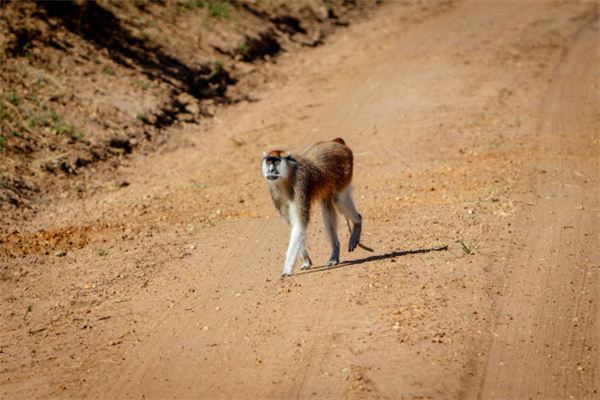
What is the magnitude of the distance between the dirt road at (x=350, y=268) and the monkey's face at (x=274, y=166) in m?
1.08

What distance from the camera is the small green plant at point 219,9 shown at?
61.9 feet

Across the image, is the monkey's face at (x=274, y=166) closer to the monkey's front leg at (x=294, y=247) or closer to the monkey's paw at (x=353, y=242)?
the monkey's front leg at (x=294, y=247)

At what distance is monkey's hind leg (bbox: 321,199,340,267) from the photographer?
841 centimetres

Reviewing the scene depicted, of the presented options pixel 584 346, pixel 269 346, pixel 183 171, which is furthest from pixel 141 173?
pixel 584 346

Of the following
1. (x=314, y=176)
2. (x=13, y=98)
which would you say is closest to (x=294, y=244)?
A: (x=314, y=176)

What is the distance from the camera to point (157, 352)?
266 inches

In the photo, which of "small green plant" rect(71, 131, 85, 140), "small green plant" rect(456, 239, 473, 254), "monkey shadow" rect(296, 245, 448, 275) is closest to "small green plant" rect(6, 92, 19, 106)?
"small green plant" rect(71, 131, 85, 140)

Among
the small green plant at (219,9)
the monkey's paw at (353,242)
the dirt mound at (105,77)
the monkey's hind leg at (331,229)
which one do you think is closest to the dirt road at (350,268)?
the monkey's paw at (353,242)

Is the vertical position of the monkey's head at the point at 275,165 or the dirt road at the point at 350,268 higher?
the monkey's head at the point at 275,165

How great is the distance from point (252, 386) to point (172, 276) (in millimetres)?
2685

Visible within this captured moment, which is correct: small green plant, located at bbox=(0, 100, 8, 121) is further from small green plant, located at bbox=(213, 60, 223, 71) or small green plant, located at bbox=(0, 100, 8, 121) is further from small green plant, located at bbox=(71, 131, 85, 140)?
small green plant, located at bbox=(213, 60, 223, 71)

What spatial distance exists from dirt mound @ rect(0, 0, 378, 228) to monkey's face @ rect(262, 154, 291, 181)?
14.3 ft

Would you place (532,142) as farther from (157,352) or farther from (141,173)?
(157,352)

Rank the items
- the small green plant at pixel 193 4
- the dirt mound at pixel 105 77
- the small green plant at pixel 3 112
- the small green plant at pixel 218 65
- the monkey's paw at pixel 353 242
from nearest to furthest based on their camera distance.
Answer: the monkey's paw at pixel 353 242
the dirt mound at pixel 105 77
the small green plant at pixel 3 112
the small green plant at pixel 218 65
the small green plant at pixel 193 4
